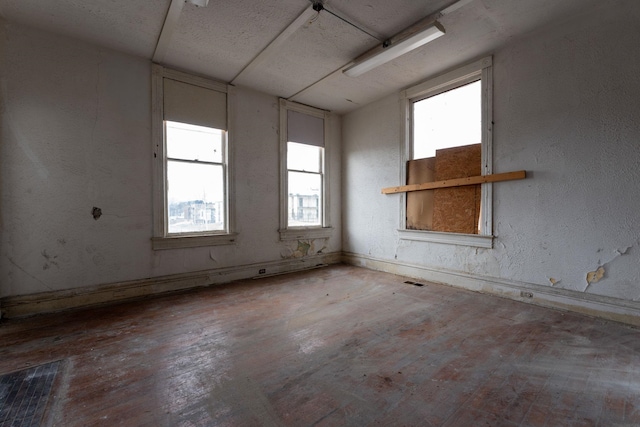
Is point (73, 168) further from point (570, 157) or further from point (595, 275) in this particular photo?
point (595, 275)

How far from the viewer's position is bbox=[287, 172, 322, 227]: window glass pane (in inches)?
197

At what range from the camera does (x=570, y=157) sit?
292 centimetres

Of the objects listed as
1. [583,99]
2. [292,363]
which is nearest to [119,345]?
[292,363]

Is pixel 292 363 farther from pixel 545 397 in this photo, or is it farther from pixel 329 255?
pixel 329 255

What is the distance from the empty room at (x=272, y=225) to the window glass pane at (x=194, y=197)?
0.03 meters

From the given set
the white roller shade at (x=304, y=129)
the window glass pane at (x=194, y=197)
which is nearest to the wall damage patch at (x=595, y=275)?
the white roller shade at (x=304, y=129)

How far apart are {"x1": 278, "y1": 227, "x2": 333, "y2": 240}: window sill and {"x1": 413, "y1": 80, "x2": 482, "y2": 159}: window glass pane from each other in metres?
2.10

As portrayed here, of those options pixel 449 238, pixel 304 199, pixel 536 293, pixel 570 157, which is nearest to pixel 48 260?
pixel 304 199

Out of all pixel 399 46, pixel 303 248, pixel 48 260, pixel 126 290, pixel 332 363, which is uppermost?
pixel 399 46

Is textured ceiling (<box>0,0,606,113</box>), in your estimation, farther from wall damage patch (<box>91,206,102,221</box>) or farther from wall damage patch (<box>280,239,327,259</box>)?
wall damage patch (<box>280,239,327,259</box>)

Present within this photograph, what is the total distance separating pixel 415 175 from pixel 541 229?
1.78m

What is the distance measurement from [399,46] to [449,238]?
2.55 metres

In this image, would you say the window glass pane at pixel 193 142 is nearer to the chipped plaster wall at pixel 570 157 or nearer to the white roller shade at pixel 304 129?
the white roller shade at pixel 304 129


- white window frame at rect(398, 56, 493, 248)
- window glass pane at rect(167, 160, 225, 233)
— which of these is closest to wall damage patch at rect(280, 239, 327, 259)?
window glass pane at rect(167, 160, 225, 233)
